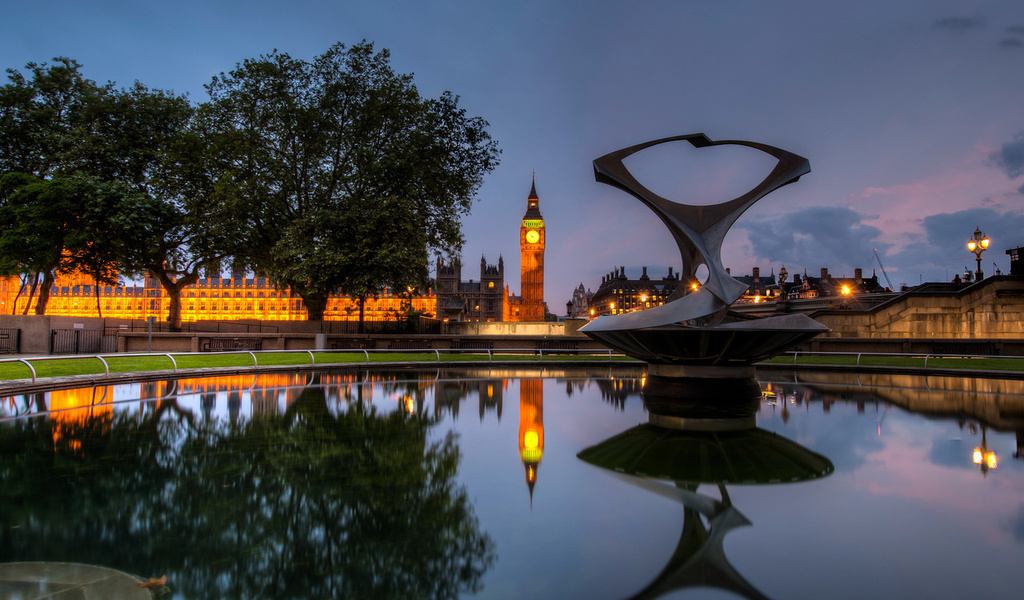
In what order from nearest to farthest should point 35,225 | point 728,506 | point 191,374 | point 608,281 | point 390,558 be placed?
point 390,558 → point 728,506 → point 191,374 → point 35,225 → point 608,281

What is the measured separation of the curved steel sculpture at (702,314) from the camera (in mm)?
10023

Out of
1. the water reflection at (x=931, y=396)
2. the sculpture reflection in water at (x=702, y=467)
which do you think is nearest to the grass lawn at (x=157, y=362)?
A: the water reflection at (x=931, y=396)

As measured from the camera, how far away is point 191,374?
14.8 metres

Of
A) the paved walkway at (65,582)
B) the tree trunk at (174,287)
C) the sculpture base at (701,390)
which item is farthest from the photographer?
the tree trunk at (174,287)

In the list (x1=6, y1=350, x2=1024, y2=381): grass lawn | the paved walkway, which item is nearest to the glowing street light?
the paved walkway

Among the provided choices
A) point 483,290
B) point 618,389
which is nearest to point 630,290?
point 483,290

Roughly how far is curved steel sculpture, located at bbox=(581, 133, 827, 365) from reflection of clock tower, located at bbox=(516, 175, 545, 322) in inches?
4042

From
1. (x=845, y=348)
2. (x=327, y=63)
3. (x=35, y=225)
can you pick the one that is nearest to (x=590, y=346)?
(x=845, y=348)

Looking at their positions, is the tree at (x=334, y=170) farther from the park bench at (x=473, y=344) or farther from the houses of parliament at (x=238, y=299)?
the houses of parliament at (x=238, y=299)

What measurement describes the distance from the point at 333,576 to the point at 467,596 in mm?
816

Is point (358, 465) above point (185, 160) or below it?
below

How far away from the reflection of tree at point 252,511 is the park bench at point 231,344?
67.3 feet

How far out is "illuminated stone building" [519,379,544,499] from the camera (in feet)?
19.1

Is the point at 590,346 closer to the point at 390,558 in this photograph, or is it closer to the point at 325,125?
the point at 325,125
